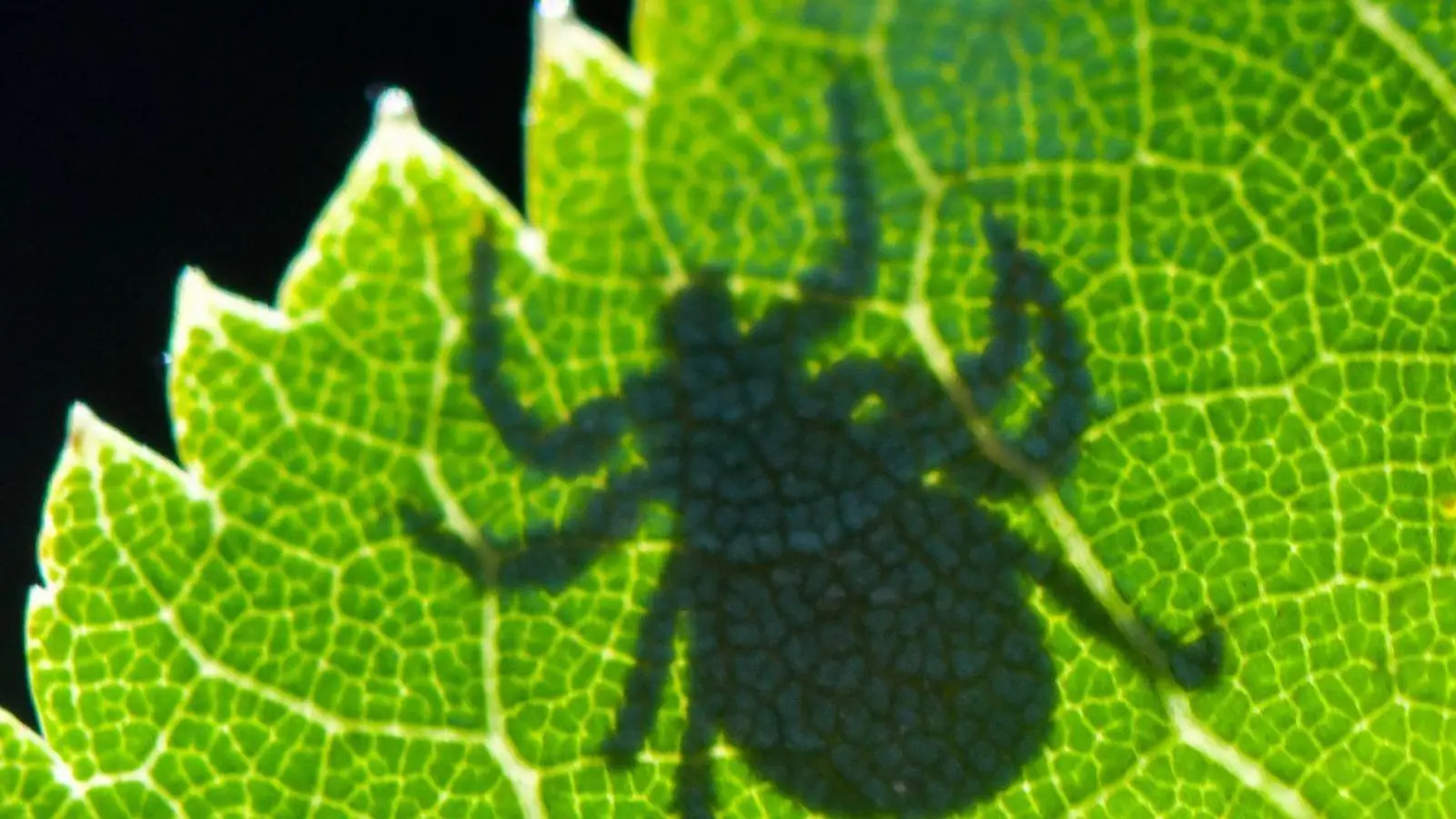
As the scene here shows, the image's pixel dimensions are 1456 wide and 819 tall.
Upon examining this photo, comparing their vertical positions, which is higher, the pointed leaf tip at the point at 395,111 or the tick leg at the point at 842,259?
the pointed leaf tip at the point at 395,111

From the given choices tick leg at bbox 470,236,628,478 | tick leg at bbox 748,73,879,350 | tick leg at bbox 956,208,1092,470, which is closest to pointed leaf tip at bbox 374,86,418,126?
tick leg at bbox 470,236,628,478

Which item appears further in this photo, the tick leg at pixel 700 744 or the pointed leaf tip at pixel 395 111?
the tick leg at pixel 700 744

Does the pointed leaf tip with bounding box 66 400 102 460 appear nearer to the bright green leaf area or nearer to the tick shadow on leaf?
the bright green leaf area

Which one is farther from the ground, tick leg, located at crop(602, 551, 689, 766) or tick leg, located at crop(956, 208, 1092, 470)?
tick leg, located at crop(956, 208, 1092, 470)

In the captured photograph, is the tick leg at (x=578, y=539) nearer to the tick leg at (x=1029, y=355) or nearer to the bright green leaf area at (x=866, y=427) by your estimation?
the bright green leaf area at (x=866, y=427)

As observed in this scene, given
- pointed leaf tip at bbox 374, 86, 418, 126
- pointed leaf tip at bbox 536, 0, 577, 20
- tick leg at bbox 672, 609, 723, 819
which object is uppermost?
pointed leaf tip at bbox 536, 0, 577, 20

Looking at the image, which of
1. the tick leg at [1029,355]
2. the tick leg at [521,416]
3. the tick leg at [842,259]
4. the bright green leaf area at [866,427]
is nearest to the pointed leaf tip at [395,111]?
the bright green leaf area at [866,427]
